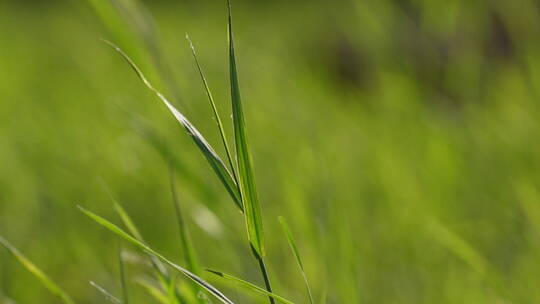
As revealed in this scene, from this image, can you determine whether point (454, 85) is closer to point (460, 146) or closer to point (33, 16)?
point (460, 146)

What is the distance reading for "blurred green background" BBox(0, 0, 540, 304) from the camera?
2.57 ft

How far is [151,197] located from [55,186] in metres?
0.15

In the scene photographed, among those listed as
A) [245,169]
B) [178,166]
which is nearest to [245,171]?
[245,169]

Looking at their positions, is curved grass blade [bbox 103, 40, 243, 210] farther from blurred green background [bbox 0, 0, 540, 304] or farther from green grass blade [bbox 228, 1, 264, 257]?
blurred green background [bbox 0, 0, 540, 304]

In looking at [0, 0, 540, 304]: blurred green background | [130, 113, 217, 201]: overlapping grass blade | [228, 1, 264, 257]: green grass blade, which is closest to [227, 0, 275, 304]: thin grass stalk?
[228, 1, 264, 257]: green grass blade

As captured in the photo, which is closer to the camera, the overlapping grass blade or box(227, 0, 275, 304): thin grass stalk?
box(227, 0, 275, 304): thin grass stalk

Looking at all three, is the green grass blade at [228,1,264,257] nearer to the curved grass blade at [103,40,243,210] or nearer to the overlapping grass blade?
the curved grass blade at [103,40,243,210]

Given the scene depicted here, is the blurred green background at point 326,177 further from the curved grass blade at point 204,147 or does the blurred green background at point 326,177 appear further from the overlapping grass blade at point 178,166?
the curved grass blade at point 204,147

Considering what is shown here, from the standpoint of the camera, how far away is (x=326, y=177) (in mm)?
748

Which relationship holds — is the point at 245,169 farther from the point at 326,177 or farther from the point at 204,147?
the point at 326,177

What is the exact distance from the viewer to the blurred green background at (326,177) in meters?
0.78

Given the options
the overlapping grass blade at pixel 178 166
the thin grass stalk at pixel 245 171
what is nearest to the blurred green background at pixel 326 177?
the overlapping grass blade at pixel 178 166

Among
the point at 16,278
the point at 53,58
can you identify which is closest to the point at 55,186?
the point at 16,278

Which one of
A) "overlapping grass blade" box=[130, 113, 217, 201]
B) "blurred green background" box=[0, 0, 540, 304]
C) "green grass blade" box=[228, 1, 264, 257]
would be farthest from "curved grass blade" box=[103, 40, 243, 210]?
"overlapping grass blade" box=[130, 113, 217, 201]
